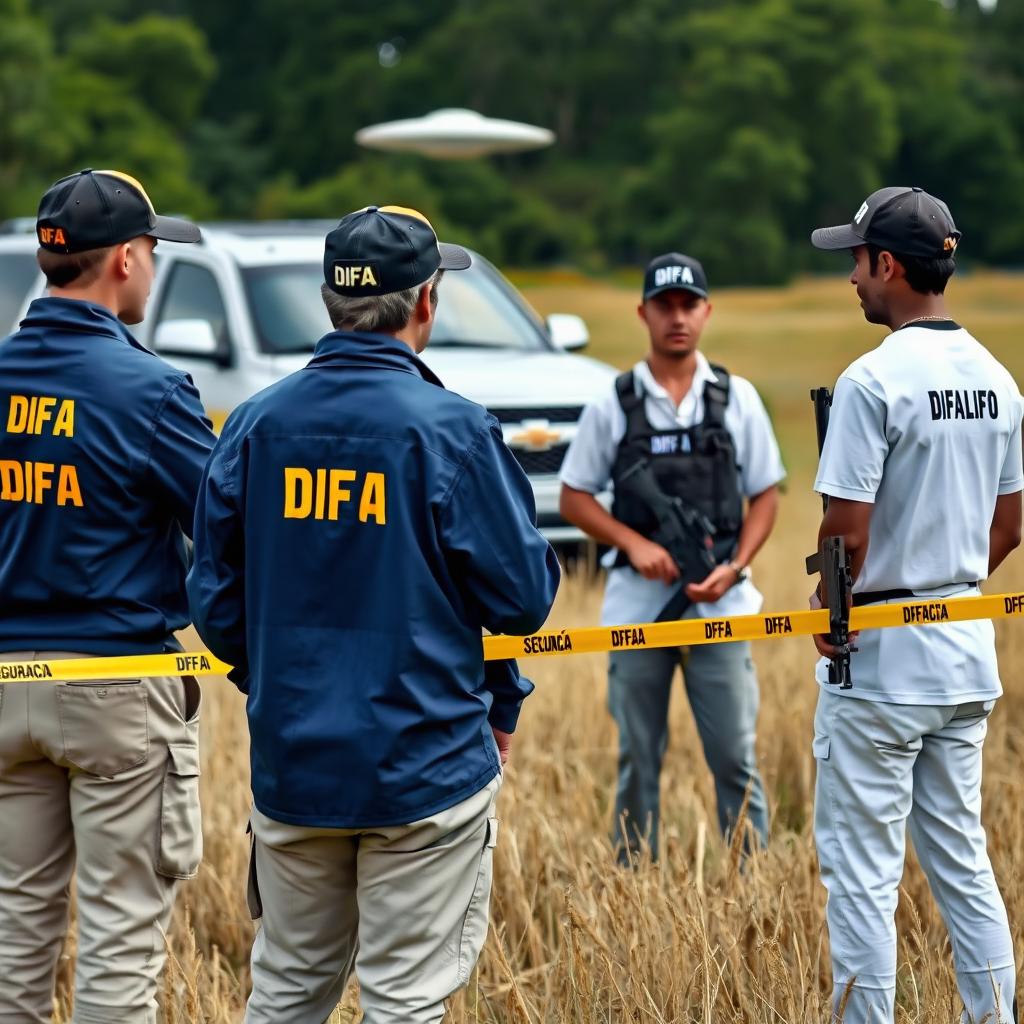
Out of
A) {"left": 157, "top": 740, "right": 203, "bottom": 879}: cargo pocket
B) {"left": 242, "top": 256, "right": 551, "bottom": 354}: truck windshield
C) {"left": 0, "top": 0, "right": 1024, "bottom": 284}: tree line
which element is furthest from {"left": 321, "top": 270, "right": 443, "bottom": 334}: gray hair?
{"left": 0, "top": 0, "right": 1024, "bottom": 284}: tree line

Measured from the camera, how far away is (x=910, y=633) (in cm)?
376

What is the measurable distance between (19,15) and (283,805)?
130 ft

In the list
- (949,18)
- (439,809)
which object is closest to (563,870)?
(439,809)

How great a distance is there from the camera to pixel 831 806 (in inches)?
149

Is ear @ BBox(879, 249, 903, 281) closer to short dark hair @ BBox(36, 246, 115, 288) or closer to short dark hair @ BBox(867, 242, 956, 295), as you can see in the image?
short dark hair @ BBox(867, 242, 956, 295)

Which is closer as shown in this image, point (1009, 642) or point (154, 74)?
point (1009, 642)

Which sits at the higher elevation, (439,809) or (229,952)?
(439,809)

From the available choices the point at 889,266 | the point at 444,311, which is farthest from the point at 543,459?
the point at 889,266

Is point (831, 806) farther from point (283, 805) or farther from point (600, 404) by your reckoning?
point (600, 404)

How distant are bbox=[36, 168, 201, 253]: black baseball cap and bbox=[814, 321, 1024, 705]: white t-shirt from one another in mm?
1522

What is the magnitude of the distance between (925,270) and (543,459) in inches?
233

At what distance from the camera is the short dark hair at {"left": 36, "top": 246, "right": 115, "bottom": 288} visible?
3.70 m

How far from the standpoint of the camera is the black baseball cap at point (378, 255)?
123 inches

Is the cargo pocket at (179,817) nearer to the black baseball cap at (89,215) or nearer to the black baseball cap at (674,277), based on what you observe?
the black baseball cap at (89,215)
